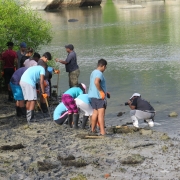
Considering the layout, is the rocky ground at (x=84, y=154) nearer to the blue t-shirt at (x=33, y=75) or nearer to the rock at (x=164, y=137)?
the rock at (x=164, y=137)

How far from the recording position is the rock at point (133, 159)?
8656mm

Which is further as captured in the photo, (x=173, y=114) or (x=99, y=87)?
(x=173, y=114)

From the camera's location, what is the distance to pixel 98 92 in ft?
34.4

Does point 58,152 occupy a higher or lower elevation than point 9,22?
lower

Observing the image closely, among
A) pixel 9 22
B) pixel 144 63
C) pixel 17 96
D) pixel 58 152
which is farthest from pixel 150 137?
pixel 144 63

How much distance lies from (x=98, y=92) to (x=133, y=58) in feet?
45.7

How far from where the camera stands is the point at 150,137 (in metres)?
10.6

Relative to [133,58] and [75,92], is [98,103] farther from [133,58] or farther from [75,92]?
[133,58]

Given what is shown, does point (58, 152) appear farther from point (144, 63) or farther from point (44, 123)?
point (144, 63)

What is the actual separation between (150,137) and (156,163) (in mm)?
1929

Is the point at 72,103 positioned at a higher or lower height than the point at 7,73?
lower

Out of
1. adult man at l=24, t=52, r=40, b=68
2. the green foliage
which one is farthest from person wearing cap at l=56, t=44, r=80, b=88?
the green foliage

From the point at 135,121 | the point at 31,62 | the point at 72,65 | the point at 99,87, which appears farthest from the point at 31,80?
the point at 72,65

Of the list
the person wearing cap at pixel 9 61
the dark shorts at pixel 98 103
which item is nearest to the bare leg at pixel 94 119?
the dark shorts at pixel 98 103
